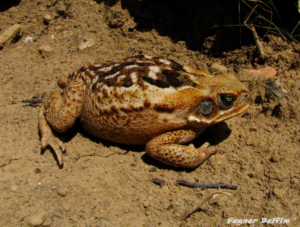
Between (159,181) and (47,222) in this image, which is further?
(159,181)

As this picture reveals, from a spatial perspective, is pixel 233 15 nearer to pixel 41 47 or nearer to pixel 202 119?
pixel 202 119

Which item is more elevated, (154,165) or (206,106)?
(206,106)

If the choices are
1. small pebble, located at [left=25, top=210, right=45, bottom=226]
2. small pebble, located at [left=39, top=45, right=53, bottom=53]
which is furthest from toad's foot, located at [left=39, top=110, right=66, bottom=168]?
small pebble, located at [left=39, top=45, right=53, bottom=53]

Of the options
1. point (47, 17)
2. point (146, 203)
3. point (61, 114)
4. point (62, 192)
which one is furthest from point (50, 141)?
point (47, 17)

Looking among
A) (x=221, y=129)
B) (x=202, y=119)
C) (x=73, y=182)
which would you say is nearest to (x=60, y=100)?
(x=73, y=182)

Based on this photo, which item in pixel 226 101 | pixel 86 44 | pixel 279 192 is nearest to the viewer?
pixel 279 192

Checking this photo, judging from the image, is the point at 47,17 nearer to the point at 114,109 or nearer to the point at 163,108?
the point at 114,109

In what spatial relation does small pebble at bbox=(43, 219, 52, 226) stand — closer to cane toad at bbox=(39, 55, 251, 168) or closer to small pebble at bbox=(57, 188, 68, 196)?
small pebble at bbox=(57, 188, 68, 196)
